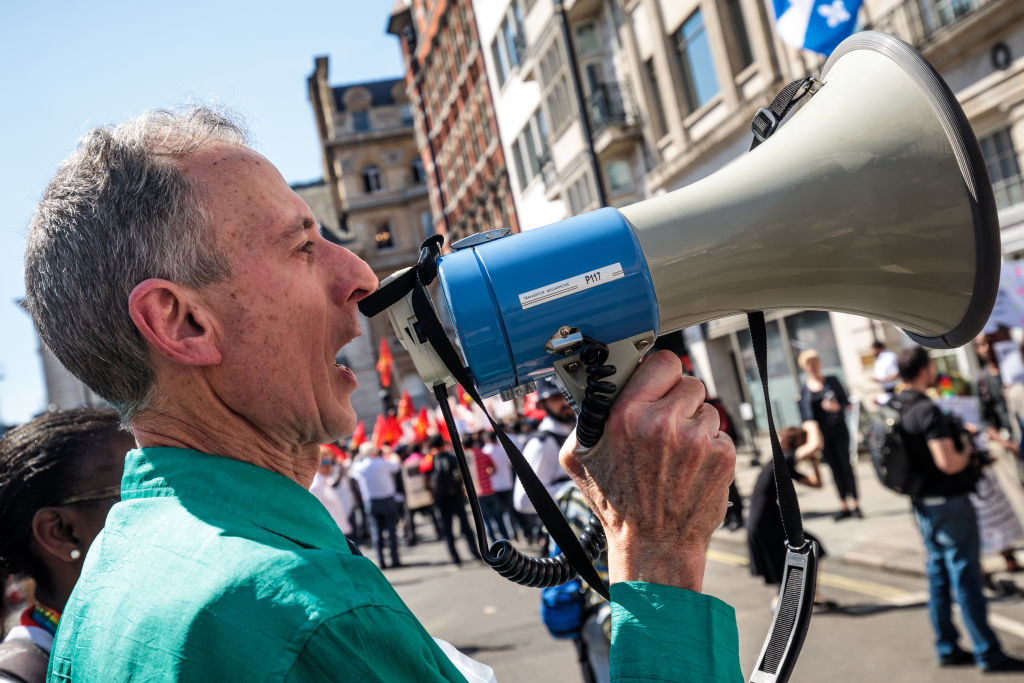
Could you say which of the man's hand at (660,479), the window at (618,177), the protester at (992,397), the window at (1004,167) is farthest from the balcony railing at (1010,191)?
the man's hand at (660,479)

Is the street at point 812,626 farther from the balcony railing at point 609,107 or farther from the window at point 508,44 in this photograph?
the window at point 508,44

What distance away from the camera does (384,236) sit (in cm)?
4947

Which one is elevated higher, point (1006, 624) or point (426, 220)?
point (426, 220)

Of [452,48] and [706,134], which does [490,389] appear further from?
[452,48]

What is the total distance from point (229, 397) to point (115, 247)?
24cm

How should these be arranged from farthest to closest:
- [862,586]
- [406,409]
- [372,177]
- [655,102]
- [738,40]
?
[372,177], [406,409], [655,102], [738,40], [862,586]

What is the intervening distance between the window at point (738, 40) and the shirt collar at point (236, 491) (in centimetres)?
1543

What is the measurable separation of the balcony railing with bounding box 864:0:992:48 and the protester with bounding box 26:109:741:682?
11.5 metres

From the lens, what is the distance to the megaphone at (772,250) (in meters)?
1.36

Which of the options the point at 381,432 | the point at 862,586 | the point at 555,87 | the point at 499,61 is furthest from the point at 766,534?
the point at 499,61

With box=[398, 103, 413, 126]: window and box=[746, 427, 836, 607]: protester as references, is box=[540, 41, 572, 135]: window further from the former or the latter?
box=[398, 103, 413, 126]: window

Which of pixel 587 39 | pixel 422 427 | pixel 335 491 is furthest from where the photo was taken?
pixel 422 427

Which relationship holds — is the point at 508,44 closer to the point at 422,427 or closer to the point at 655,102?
the point at 655,102

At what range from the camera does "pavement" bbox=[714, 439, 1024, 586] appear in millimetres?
6234
